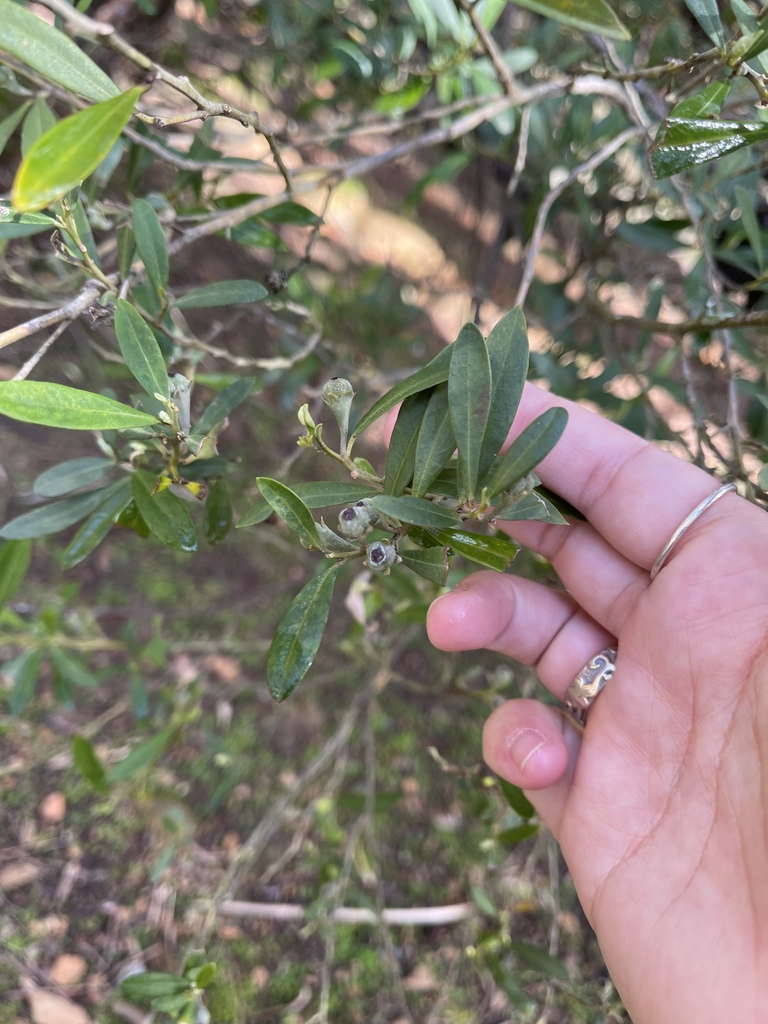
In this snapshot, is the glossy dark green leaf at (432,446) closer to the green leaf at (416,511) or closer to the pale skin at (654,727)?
the green leaf at (416,511)

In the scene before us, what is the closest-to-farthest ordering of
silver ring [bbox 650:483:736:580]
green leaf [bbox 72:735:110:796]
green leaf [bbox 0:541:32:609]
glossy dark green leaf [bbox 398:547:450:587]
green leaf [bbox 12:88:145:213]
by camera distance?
1. green leaf [bbox 12:88:145:213]
2. glossy dark green leaf [bbox 398:547:450:587]
3. silver ring [bbox 650:483:736:580]
4. green leaf [bbox 0:541:32:609]
5. green leaf [bbox 72:735:110:796]

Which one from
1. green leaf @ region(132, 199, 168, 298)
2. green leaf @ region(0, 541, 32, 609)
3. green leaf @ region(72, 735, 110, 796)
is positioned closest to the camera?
green leaf @ region(132, 199, 168, 298)

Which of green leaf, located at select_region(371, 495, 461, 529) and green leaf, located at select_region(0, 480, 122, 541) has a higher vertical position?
green leaf, located at select_region(371, 495, 461, 529)

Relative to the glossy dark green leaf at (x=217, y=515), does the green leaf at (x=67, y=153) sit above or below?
above

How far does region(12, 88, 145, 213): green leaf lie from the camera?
1.34ft

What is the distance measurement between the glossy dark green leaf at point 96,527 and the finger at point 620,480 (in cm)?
54

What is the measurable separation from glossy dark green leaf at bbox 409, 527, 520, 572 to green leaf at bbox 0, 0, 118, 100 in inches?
19.5

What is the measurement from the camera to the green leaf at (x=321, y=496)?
66 cm

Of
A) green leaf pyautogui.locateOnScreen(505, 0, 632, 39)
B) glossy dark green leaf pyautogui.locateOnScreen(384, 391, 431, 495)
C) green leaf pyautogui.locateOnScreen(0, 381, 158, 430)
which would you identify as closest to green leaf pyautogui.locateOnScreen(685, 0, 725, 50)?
green leaf pyautogui.locateOnScreen(505, 0, 632, 39)

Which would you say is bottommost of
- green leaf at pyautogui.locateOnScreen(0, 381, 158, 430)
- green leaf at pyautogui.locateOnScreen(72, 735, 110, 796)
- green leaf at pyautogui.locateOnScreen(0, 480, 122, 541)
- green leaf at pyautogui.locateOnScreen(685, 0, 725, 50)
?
green leaf at pyautogui.locateOnScreen(72, 735, 110, 796)

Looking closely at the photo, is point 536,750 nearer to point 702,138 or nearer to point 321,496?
point 321,496

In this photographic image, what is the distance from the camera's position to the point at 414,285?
8.13 ft

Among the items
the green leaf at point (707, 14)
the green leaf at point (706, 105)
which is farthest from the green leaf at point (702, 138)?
the green leaf at point (707, 14)

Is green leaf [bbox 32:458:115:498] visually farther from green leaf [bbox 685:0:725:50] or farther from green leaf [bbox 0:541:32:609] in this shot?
green leaf [bbox 685:0:725:50]
